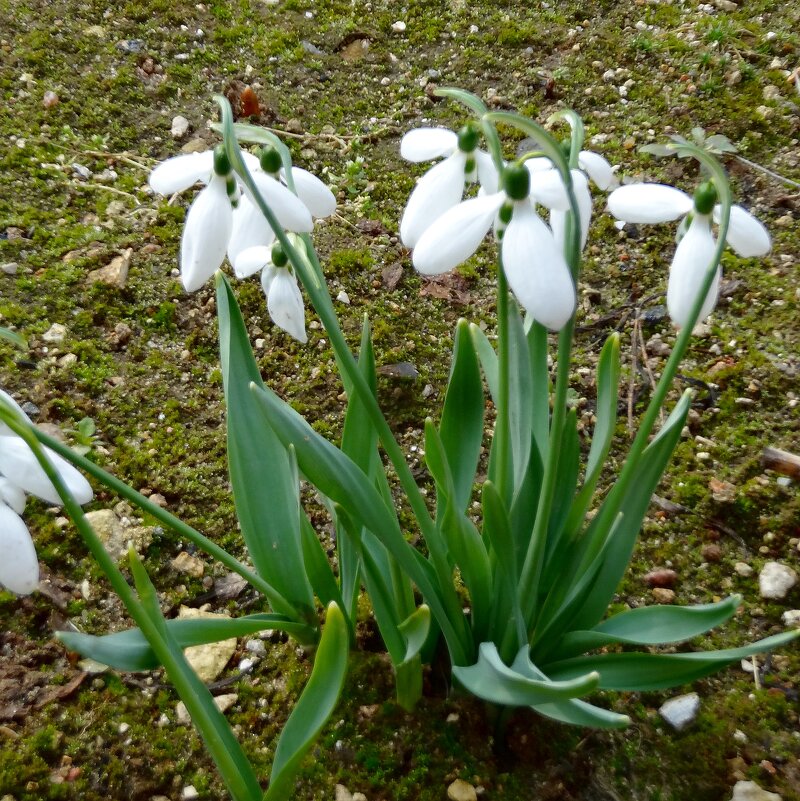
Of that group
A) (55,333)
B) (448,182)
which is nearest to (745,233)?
(448,182)

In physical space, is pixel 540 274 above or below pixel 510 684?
above

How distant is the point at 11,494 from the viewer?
2.23ft

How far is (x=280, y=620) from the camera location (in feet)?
3.53

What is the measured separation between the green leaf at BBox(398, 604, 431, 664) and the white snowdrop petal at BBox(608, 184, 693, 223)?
1.57ft

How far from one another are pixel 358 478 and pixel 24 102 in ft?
6.22

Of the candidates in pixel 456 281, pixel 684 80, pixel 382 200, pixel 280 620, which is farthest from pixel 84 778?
pixel 684 80

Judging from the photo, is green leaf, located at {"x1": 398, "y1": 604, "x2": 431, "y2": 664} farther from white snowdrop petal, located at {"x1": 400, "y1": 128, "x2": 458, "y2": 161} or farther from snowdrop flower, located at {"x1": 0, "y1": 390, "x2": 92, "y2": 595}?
white snowdrop petal, located at {"x1": 400, "y1": 128, "x2": 458, "y2": 161}

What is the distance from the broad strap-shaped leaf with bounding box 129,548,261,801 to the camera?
79 centimetres

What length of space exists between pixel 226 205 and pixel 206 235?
0.04m

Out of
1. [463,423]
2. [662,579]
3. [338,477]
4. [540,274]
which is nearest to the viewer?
[540,274]

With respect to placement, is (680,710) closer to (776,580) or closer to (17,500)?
(776,580)

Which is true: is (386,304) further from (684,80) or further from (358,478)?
(684,80)

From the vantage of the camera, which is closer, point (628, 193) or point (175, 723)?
point (628, 193)

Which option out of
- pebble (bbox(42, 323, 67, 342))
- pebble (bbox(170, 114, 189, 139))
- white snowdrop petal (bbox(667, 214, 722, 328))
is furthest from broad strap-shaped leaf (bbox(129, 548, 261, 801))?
pebble (bbox(170, 114, 189, 139))
